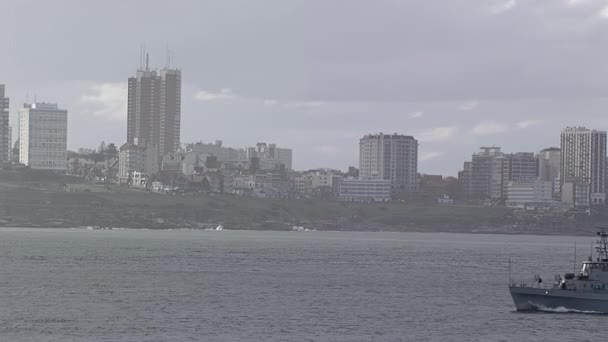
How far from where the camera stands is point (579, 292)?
96688 mm

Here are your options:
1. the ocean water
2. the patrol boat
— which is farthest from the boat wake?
the ocean water

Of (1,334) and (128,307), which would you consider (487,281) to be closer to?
(128,307)

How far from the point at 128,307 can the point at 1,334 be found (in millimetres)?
17792

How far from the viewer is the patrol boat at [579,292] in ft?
316

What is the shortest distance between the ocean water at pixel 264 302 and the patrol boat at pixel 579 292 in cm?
95

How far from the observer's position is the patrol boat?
96.4 m

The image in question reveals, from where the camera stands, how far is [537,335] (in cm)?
8738

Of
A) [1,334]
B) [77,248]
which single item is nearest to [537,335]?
[1,334]

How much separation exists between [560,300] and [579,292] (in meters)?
1.59

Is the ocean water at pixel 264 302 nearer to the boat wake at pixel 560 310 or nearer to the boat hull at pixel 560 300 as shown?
the boat wake at pixel 560 310

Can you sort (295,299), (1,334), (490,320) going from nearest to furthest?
(1,334) < (490,320) < (295,299)

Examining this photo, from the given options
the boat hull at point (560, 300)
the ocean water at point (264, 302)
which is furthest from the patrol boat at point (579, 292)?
the ocean water at point (264, 302)

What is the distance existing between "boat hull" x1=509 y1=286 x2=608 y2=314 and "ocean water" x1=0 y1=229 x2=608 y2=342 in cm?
89

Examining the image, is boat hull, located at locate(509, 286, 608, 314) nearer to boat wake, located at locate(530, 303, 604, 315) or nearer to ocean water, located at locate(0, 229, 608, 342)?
boat wake, located at locate(530, 303, 604, 315)
